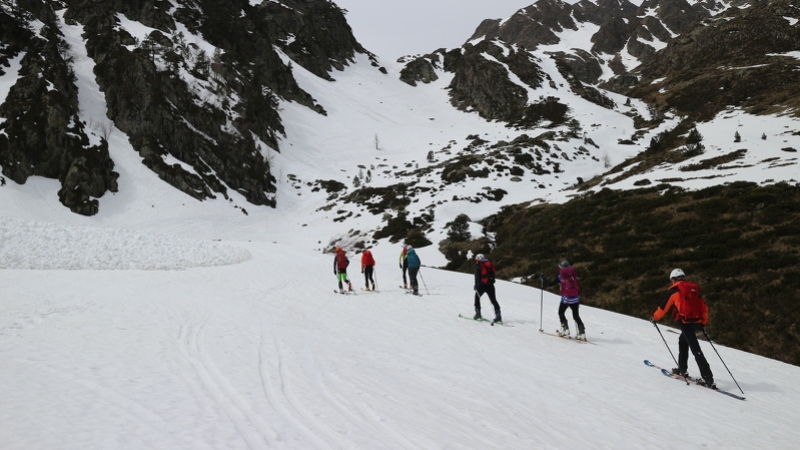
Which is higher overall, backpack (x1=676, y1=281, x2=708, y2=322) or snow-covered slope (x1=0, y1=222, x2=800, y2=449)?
backpack (x1=676, y1=281, x2=708, y2=322)

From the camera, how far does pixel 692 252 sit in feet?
65.3

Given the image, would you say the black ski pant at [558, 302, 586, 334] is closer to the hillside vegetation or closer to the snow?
the snow

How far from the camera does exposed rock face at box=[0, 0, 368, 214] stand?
47.2 meters

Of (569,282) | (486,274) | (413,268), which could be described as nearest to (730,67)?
(413,268)

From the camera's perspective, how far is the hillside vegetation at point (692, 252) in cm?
1494

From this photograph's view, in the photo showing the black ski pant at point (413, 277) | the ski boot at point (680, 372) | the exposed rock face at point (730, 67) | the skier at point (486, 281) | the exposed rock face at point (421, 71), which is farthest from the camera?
the exposed rock face at point (421, 71)

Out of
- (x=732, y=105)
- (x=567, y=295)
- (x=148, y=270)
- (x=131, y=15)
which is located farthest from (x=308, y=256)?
(x=131, y=15)

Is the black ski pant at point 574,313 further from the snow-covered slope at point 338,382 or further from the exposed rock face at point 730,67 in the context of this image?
the exposed rock face at point 730,67

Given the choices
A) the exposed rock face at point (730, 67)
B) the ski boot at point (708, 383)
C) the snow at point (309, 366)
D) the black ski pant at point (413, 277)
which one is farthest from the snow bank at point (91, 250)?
the exposed rock face at point (730, 67)

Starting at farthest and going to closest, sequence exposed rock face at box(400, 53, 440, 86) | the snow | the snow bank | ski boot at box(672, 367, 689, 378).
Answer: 1. exposed rock face at box(400, 53, 440, 86)
2. the snow bank
3. ski boot at box(672, 367, 689, 378)
4. the snow

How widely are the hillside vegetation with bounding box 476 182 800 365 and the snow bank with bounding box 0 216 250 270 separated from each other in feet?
64.3

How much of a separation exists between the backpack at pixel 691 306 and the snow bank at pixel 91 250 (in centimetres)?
2533

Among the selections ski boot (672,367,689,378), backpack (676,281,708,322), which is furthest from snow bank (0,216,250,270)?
backpack (676,281,708,322)

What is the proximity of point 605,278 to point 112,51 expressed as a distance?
8399cm
